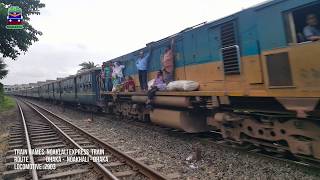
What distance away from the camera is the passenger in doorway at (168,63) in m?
10.7

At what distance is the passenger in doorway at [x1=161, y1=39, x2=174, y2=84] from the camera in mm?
10656

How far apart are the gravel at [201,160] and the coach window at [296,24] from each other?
235 cm

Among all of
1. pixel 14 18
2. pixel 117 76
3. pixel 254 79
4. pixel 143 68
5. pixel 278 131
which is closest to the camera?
pixel 278 131

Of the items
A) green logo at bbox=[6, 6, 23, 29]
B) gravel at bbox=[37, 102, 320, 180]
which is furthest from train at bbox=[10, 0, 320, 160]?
green logo at bbox=[6, 6, 23, 29]

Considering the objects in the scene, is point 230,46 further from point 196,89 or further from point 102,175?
point 102,175

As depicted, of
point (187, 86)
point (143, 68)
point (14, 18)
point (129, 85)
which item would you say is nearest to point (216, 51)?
point (187, 86)

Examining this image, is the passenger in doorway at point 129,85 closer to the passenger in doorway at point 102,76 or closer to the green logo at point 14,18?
the passenger in doorway at point 102,76

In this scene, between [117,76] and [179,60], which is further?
[117,76]

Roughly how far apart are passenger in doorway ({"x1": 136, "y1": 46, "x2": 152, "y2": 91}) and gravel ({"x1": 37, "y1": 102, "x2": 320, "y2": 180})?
7.86 ft

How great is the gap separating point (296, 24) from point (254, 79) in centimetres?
147

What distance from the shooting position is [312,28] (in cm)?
563

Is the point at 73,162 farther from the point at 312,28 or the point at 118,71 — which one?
the point at 118,71

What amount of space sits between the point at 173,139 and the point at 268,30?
4.80 m

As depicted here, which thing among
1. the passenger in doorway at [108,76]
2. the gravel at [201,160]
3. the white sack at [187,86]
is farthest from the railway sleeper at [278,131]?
the passenger in doorway at [108,76]
